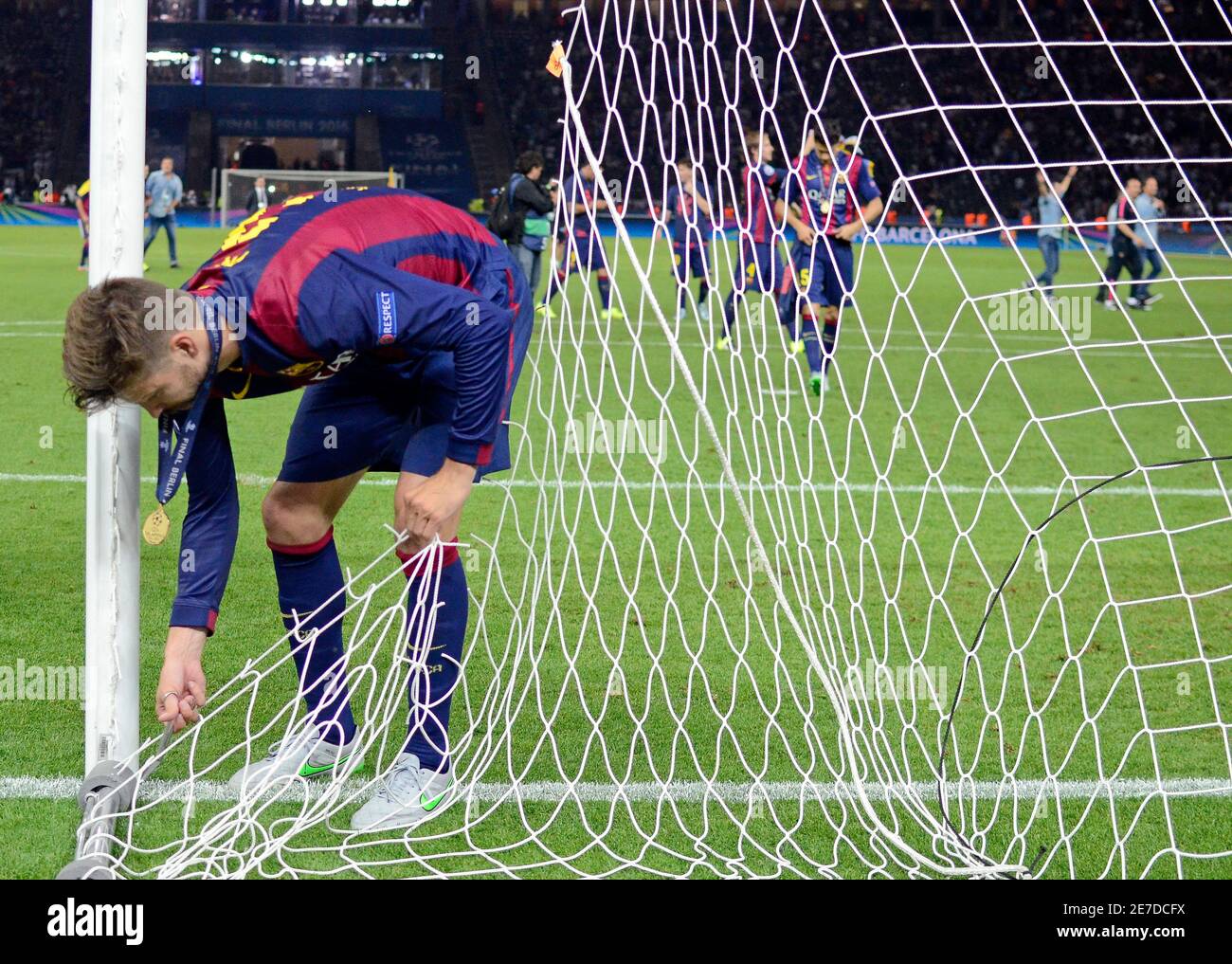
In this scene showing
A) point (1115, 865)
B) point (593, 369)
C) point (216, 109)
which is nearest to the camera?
point (1115, 865)

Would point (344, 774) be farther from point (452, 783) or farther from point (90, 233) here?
point (90, 233)

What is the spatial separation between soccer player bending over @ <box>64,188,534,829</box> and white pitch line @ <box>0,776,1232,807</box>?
109 mm

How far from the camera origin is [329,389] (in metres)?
3.06

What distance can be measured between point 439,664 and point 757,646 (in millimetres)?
1428

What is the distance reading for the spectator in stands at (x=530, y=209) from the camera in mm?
11969

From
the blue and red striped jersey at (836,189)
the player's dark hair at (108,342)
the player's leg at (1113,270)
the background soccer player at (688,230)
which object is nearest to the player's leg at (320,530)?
the player's dark hair at (108,342)

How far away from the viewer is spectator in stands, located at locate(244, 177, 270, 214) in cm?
2277

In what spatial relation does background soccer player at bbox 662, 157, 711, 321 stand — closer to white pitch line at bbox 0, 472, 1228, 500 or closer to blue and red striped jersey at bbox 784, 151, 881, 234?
blue and red striped jersey at bbox 784, 151, 881, 234

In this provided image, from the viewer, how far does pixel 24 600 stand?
14.6ft

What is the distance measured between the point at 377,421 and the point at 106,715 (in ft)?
2.75

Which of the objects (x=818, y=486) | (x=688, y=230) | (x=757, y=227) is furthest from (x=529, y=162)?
(x=688, y=230)

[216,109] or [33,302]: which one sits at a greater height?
A: [33,302]

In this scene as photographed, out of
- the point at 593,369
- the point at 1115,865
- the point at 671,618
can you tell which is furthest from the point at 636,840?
the point at 593,369

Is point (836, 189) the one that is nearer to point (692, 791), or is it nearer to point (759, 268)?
point (759, 268)
